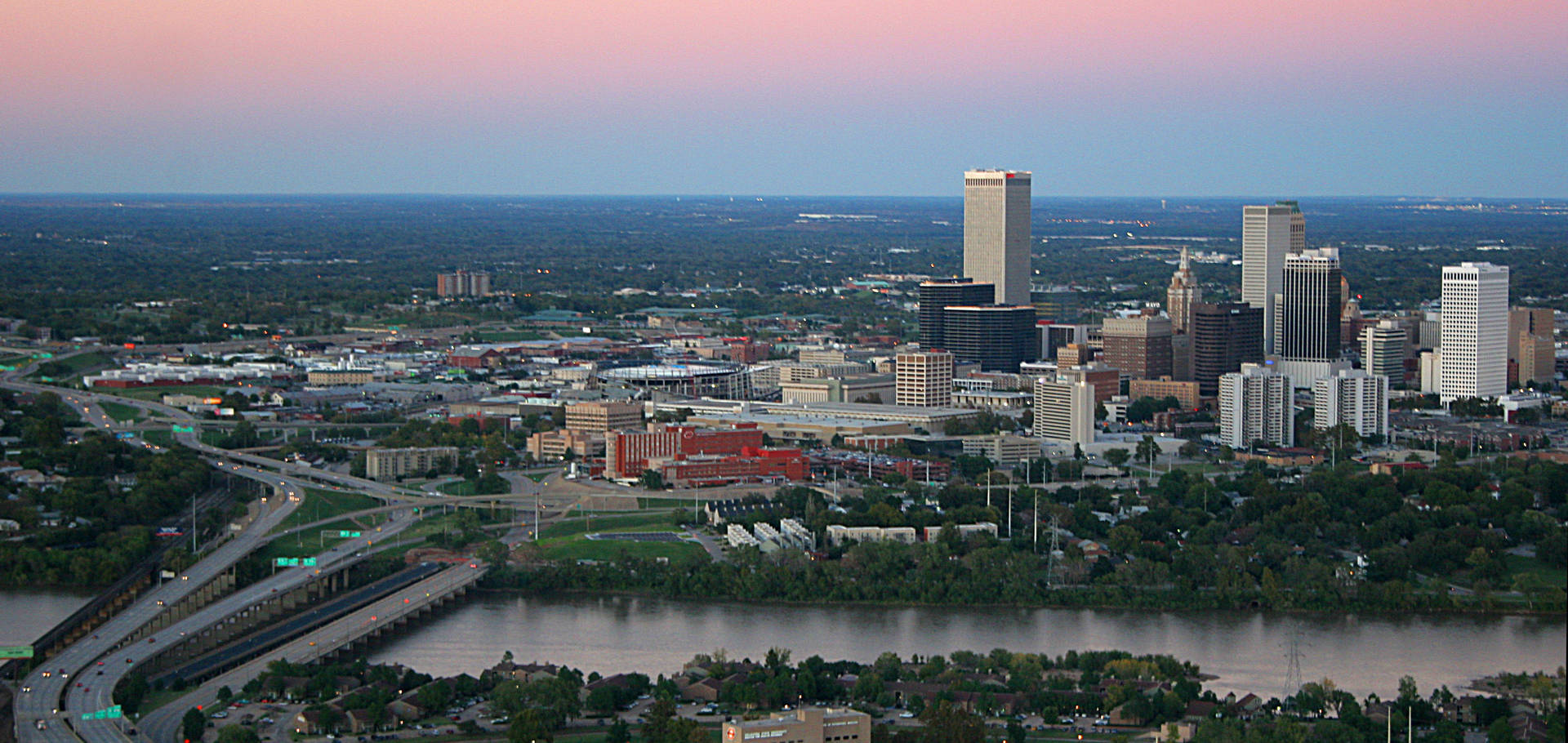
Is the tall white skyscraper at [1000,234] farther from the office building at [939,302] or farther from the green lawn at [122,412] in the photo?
the green lawn at [122,412]

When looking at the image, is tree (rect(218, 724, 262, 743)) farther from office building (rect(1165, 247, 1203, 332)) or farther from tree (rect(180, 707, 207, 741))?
office building (rect(1165, 247, 1203, 332))

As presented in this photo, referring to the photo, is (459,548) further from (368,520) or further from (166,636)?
(166,636)

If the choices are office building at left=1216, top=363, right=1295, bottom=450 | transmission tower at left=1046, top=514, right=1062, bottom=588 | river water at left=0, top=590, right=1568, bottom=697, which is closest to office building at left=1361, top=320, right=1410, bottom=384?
office building at left=1216, top=363, right=1295, bottom=450

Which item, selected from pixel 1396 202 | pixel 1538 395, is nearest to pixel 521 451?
pixel 1538 395

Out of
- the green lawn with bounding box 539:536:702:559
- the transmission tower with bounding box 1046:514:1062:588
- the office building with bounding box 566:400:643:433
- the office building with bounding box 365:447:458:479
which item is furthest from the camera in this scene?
the office building with bounding box 566:400:643:433

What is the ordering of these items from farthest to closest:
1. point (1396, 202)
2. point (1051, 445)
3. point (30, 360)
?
1. point (1396, 202)
2. point (30, 360)
3. point (1051, 445)

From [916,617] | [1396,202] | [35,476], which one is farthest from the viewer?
[1396,202]

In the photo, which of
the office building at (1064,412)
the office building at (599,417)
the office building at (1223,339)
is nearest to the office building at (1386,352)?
the office building at (1223,339)

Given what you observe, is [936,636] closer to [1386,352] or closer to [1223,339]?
[1223,339]
